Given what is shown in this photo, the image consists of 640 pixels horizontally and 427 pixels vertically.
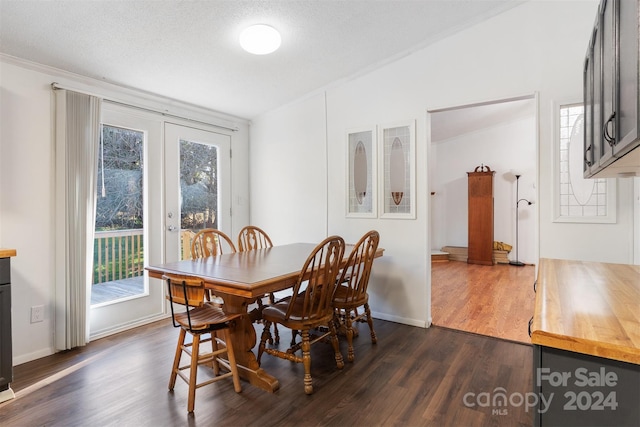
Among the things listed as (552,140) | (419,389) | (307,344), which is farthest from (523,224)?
(307,344)

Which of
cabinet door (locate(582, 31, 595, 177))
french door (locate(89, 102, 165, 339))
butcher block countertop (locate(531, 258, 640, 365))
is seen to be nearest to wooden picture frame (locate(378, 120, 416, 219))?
cabinet door (locate(582, 31, 595, 177))

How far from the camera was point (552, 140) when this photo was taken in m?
2.59

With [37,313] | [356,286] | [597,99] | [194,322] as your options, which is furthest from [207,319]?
[597,99]

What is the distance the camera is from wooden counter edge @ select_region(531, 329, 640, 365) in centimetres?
80

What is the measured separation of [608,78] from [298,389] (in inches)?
86.8

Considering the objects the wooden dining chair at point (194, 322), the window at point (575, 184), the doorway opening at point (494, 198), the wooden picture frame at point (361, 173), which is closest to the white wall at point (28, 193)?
the wooden dining chair at point (194, 322)

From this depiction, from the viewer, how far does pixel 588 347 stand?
0.83 meters

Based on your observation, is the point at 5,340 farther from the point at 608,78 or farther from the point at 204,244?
the point at 608,78

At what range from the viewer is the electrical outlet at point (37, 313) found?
8.23 ft

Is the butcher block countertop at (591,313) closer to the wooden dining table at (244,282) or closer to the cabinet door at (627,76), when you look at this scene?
the cabinet door at (627,76)

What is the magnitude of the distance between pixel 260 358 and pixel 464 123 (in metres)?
5.34

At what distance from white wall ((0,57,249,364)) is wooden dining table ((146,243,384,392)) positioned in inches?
41.9

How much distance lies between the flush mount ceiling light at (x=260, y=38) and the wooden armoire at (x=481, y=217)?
517 centimetres

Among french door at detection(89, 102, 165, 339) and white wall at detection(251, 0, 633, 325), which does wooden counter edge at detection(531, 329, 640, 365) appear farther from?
french door at detection(89, 102, 165, 339)
